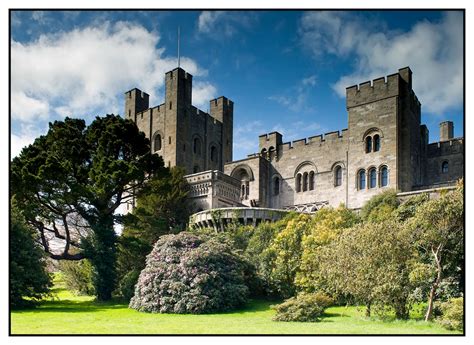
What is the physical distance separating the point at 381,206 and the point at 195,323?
506 inches

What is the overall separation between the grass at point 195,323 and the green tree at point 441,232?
6.82 ft

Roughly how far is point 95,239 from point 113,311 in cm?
529

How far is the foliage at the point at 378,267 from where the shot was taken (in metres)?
A: 18.6

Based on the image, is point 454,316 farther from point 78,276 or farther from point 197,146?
point 197,146

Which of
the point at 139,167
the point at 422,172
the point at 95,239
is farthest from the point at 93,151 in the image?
the point at 422,172

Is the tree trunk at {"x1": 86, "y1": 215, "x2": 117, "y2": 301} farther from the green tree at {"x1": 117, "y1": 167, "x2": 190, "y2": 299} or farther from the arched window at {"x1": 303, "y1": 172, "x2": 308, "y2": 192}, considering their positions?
the arched window at {"x1": 303, "y1": 172, "x2": 308, "y2": 192}

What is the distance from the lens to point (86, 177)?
92.5 feet

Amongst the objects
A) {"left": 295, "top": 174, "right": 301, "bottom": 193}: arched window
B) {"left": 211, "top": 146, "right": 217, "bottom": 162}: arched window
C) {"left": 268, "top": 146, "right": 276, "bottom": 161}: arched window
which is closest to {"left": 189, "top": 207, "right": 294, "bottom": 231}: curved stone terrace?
{"left": 295, "top": 174, "right": 301, "bottom": 193}: arched window

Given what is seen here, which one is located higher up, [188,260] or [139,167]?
[139,167]

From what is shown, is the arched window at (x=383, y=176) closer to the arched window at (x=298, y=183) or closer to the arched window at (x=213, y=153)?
the arched window at (x=298, y=183)

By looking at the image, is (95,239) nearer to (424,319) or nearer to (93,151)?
(93,151)

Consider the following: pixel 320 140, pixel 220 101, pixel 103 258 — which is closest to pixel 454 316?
pixel 103 258
